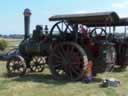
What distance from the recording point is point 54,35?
11.9 m

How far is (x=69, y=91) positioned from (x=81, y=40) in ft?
8.45

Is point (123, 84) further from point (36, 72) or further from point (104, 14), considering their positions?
point (36, 72)

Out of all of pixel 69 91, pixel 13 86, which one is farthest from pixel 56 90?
pixel 13 86

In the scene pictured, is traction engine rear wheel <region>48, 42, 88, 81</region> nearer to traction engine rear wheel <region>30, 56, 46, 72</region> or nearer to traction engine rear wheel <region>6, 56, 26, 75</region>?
traction engine rear wheel <region>6, 56, 26, 75</region>

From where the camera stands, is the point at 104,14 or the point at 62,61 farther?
the point at 62,61

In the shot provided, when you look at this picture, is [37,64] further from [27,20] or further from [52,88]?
[52,88]

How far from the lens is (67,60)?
37.1ft

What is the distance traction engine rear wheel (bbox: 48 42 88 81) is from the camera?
1102cm

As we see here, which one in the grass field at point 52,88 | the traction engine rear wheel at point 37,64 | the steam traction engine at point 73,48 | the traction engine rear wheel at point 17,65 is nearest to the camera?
the grass field at point 52,88

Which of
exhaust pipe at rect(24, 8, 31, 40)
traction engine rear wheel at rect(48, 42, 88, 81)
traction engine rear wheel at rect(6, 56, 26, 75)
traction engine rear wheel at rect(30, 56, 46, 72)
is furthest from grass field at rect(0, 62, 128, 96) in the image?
exhaust pipe at rect(24, 8, 31, 40)

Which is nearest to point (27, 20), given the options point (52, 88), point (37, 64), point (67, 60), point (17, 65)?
point (37, 64)

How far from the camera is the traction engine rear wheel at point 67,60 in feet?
36.1

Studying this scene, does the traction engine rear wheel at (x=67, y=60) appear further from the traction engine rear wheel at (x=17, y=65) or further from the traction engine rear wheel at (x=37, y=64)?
the traction engine rear wheel at (x=37, y=64)

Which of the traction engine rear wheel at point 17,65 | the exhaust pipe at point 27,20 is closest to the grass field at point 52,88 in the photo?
the traction engine rear wheel at point 17,65
